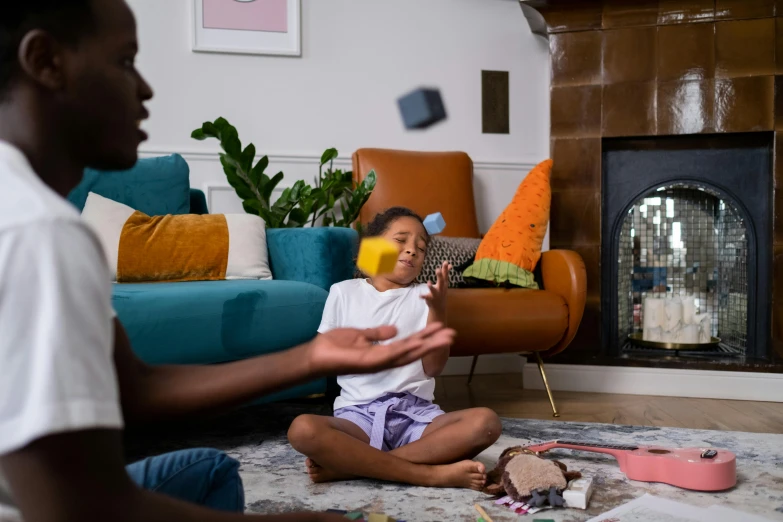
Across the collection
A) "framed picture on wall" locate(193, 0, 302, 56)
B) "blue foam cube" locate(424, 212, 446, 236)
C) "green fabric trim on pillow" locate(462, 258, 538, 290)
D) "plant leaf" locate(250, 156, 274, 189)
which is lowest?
"green fabric trim on pillow" locate(462, 258, 538, 290)

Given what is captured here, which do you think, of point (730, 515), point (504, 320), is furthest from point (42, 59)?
point (504, 320)

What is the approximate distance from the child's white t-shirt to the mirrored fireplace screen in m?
1.66

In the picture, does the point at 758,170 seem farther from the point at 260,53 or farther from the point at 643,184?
the point at 260,53

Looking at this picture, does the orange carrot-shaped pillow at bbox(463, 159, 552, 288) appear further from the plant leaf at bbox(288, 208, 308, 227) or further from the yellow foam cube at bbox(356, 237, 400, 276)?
the yellow foam cube at bbox(356, 237, 400, 276)

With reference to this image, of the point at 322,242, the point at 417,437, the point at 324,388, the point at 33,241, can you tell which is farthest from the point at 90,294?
the point at 324,388

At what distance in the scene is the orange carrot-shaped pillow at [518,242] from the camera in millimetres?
2574

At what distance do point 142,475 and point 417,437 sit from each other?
961 mm

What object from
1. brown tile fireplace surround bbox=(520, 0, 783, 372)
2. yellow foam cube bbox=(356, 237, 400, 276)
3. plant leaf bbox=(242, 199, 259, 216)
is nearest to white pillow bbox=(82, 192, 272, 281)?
plant leaf bbox=(242, 199, 259, 216)

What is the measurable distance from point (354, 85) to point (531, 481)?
7.50 ft

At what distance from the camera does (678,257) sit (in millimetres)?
3219

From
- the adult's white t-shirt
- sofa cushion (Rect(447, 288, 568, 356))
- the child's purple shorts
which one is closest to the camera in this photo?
the adult's white t-shirt

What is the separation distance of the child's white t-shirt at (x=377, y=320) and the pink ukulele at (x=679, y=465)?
0.36 metres

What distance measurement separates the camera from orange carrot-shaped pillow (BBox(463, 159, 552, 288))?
2.57 meters

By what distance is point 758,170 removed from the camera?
9.79 ft
